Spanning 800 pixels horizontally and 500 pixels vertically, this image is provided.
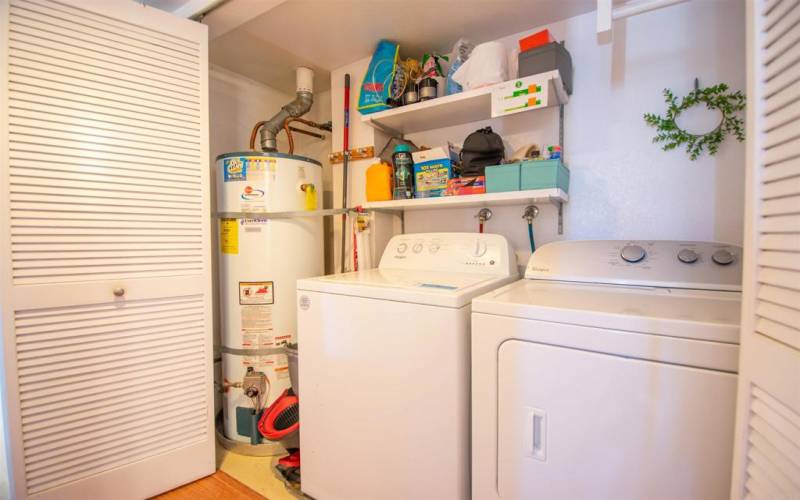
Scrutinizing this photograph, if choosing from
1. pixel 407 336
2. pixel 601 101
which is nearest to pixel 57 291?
pixel 407 336

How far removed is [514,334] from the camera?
96 centimetres

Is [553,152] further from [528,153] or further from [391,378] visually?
[391,378]

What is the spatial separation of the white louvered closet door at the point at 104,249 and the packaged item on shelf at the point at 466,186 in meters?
1.19

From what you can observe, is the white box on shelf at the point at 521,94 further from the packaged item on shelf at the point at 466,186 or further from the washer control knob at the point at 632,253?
the washer control knob at the point at 632,253

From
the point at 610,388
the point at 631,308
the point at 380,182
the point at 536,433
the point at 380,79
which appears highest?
the point at 380,79

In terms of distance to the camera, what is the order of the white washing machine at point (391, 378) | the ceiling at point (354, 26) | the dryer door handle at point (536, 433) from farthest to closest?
the ceiling at point (354, 26) < the white washing machine at point (391, 378) < the dryer door handle at point (536, 433)

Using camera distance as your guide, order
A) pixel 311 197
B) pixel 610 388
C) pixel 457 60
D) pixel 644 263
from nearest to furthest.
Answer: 1. pixel 610 388
2. pixel 644 263
3. pixel 457 60
4. pixel 311 197

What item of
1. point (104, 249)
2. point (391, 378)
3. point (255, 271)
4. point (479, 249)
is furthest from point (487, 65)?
point (104, 249)

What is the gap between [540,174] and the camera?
1.41 m

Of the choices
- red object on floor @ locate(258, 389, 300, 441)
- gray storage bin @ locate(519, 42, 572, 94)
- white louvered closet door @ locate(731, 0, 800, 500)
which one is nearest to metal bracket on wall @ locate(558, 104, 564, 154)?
gray storage bin @ locate(519, 42, 572, 94)

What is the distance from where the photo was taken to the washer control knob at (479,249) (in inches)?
60.1

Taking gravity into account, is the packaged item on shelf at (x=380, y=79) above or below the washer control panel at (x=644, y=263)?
above

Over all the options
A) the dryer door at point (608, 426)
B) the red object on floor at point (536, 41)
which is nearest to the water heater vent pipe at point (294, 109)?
the red object on floor at point (536, 41)

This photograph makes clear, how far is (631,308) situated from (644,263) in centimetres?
48
